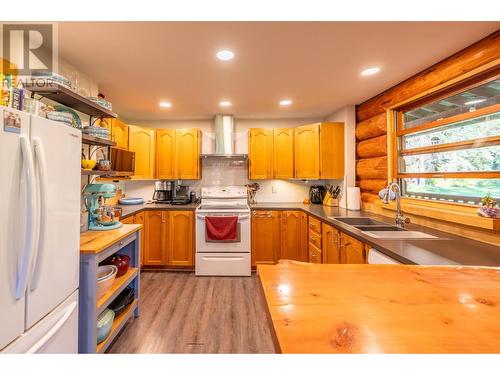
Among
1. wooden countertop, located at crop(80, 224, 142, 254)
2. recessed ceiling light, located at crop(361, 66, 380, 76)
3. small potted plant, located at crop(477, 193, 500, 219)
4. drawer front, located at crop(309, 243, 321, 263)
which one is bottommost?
drawer front, located at crop(309, 243, 321, 263)

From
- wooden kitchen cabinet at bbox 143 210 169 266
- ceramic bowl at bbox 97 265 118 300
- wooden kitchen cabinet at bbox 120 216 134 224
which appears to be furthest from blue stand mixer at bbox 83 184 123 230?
wooden kitchen cabinet at bbox 143 210 169 266

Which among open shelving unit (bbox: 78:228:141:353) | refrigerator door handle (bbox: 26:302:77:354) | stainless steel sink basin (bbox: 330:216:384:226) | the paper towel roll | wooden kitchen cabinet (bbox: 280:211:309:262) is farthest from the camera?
wooden kitchen cabinet (bbox: 280:211:309:262)

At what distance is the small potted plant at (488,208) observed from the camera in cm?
147

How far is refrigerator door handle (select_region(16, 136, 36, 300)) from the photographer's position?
94cm

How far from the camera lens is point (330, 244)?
2369 millimetres

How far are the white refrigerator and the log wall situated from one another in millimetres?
2747

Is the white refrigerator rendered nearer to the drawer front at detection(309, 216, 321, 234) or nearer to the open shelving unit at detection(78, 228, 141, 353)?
the open shelving unit at detection(78, 228, 141, 353)

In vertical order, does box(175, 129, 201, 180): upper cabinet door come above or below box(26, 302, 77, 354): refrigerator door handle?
above

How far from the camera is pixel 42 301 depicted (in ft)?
3.53

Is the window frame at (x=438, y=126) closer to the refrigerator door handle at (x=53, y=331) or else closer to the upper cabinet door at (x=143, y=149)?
the refrigerator door handle at (x=53, y=331)

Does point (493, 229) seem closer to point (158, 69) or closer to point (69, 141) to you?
point (69, 141)
